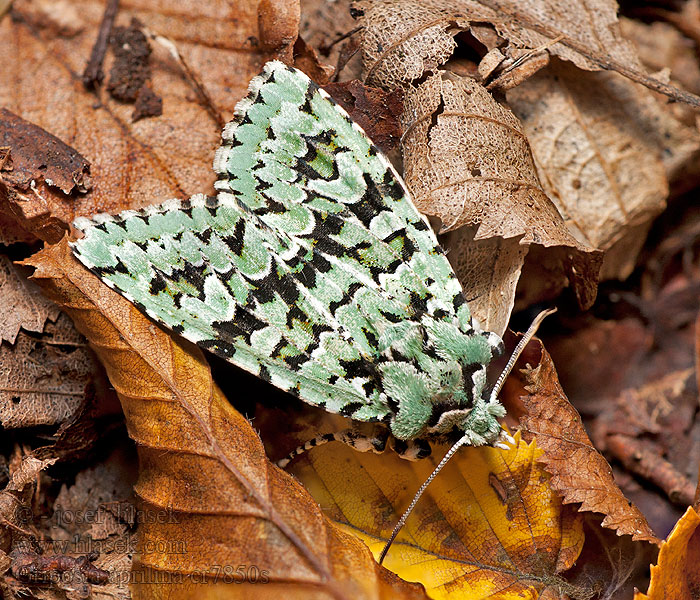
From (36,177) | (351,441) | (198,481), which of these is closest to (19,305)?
(36,177)

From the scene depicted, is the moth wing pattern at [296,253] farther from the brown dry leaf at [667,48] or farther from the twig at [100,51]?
the brown dry leaf at [667,48]

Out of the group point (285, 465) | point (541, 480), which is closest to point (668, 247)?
point (541, 480)

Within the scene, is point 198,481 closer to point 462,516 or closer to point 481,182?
point 462,516

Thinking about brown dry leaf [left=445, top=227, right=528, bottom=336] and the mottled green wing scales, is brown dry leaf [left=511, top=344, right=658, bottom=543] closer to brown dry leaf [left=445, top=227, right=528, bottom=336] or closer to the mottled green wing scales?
brown dry leaf [left=445, top=227, right=528, bottom=336]

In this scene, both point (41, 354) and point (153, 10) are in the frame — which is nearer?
point (41, 354)

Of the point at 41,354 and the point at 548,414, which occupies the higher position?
the point at 548,414

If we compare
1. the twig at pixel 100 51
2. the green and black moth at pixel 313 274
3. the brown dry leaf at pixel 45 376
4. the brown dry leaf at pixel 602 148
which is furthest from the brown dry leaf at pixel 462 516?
the twig at pixel 100 51

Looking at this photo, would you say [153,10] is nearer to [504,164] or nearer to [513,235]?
[504,164]
